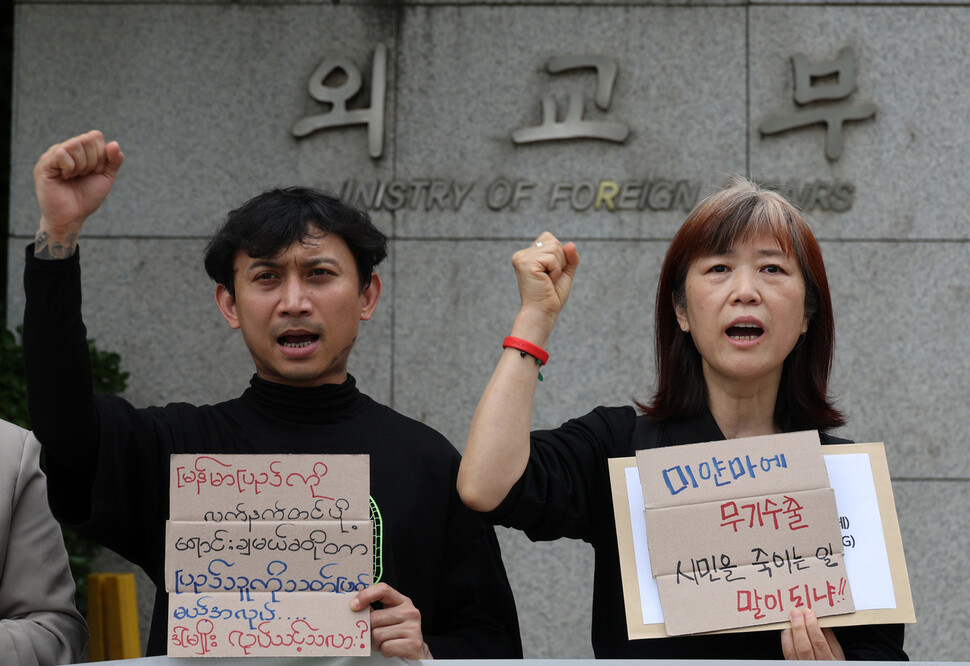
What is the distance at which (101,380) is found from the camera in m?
4.70

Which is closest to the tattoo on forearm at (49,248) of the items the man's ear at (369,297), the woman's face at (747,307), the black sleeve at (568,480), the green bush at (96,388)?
the man's ear at (369,297)

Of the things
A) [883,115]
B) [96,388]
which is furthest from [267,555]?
[883,115]

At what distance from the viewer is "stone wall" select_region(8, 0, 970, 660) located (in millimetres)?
4922

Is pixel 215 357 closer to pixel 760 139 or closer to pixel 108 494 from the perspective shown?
pixel 760 139

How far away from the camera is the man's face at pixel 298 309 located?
7.08 ft

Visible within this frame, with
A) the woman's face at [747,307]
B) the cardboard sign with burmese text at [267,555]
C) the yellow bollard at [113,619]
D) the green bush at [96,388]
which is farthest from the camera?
the green bush at [96,388]

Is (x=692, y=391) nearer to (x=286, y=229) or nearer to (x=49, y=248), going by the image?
(x=286, y=229)

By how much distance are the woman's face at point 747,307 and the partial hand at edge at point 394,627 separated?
739 millimetres

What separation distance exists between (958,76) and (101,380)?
159 inches

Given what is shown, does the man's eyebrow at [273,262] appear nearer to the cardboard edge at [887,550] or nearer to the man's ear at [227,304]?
the man's ear at [227,304]

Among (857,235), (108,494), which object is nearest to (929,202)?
(857,235)

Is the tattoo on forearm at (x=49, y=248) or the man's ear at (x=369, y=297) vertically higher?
the man's ear at (x=369, y=297)

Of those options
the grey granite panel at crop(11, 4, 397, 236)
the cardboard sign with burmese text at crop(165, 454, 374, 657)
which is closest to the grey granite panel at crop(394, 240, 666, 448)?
the grey granite panel at crop(11, 4, 397, 236)

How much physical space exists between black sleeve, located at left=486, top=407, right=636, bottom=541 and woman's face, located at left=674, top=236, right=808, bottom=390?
25 centimetres
